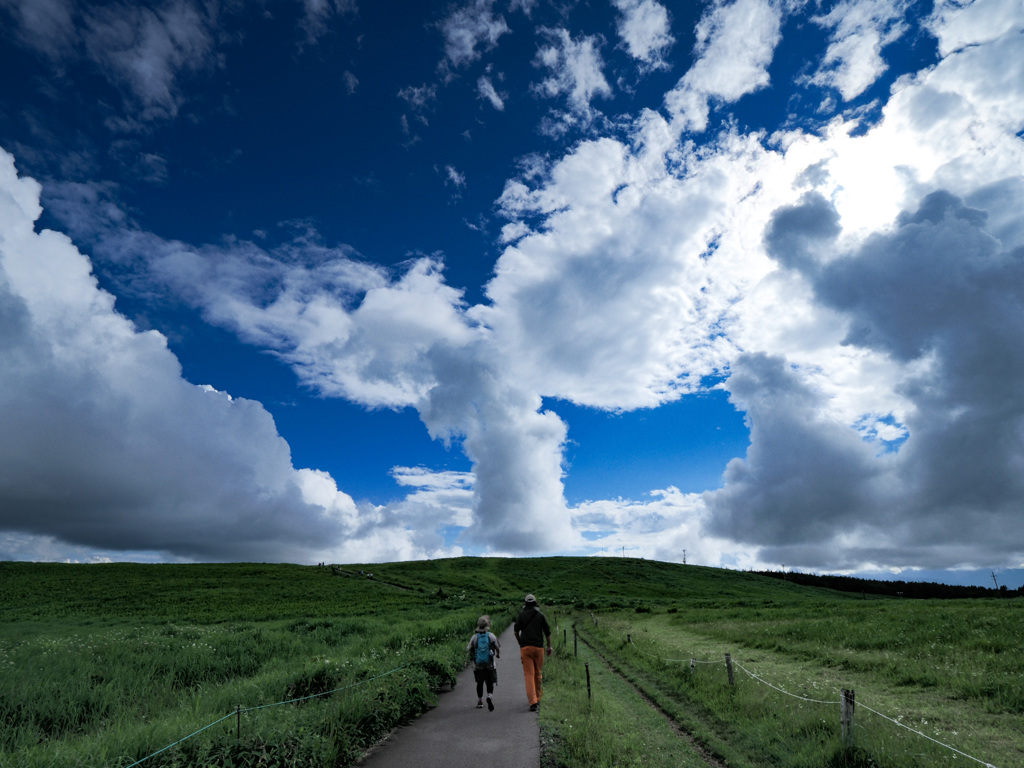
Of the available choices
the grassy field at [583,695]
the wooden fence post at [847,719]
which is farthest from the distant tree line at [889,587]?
the wooden fence post at [847,719]

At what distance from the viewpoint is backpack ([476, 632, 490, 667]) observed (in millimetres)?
12547

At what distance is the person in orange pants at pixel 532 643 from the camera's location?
12.0 meters

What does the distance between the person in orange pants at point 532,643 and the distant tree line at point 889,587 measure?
491 ft

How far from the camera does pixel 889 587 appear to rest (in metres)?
142

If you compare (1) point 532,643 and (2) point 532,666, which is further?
(2) point 532,666

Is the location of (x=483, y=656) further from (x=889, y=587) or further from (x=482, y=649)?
(x=889, y=587)

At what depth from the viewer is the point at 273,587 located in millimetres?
79500

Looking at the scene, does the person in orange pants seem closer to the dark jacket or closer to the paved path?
the dark jacket

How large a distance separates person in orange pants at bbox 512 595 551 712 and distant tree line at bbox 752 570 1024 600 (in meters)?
150

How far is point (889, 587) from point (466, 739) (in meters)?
174

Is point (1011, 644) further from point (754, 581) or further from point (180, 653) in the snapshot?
point (754, 581)

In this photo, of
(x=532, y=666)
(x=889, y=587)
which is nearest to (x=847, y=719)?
(x=532, y=666)

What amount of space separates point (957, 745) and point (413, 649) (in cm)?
1473

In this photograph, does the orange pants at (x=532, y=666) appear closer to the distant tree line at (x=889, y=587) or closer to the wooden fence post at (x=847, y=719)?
the wooden fence post at (x=847, y=719)
